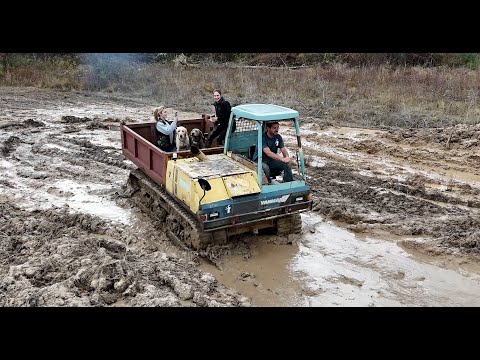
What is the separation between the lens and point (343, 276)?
6.26 m

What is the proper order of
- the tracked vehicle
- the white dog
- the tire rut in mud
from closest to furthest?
the tracked vehicle
the tire rut in mud
the white dog

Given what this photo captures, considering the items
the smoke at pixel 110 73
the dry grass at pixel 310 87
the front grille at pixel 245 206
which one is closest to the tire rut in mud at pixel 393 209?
the front grille at pixel 245 206

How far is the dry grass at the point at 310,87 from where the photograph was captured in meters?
14.2

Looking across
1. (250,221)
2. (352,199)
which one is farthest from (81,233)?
(352,199)

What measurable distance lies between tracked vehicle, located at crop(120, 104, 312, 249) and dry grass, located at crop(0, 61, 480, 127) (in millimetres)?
7157

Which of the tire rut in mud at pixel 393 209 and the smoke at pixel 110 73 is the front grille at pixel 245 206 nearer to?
the tire rut in mud at pixel 393 209

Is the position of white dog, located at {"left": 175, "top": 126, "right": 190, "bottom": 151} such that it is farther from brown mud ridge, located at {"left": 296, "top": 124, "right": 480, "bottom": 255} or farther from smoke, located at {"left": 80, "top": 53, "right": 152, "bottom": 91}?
smoke, located at {"left": 80, "top": 53, "right": 152, "bottom": 91}

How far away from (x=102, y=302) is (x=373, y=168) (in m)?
6.92

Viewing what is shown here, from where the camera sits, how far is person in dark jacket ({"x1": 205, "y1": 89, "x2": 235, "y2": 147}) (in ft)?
26.5

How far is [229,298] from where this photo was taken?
563 cm

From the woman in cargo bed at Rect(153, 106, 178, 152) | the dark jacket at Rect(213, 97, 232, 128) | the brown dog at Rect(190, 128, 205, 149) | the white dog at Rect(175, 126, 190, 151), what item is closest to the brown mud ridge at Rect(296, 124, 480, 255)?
the dark jacket at Rect(213, 97, 232, 128)

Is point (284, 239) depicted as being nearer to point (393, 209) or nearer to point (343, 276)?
point (343, 276)

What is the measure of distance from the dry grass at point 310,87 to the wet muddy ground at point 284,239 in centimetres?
235

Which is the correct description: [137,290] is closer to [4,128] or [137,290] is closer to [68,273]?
[68,273]
